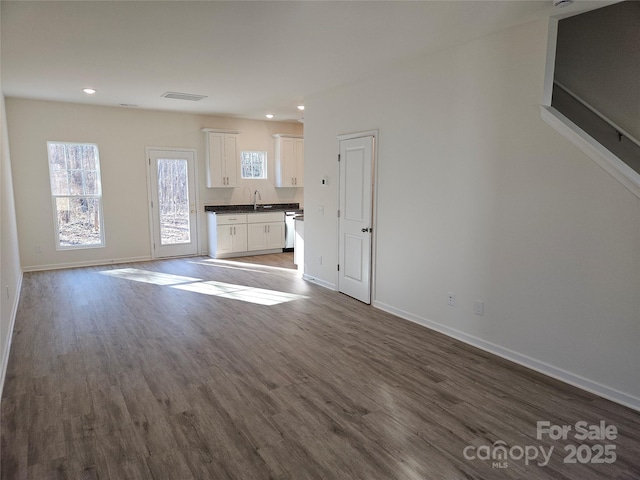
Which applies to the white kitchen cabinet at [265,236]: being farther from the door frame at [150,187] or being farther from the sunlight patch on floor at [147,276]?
the sunlight patch on floor at [147,276]

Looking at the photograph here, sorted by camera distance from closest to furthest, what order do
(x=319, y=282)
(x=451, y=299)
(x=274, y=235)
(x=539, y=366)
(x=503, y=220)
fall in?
1. (x=539, y=366)
2. (x=503, y=220)
3. (x=451, y=299)
4. (x=319, y=282)
5. (x=274, y=235)

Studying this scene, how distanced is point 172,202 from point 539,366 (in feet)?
21.7

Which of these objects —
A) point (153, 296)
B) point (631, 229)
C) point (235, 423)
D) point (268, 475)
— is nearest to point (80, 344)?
point (153, 296)

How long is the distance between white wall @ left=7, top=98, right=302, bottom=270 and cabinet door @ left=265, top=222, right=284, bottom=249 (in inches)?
32.0

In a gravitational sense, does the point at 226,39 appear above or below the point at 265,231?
above

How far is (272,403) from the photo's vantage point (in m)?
2.76

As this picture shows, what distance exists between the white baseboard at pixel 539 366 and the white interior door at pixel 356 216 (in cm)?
88

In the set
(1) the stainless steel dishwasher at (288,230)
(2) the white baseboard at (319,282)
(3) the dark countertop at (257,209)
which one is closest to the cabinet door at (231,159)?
(3) the dark countertop at (257,209)

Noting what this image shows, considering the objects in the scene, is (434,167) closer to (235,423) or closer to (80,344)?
(235,423)

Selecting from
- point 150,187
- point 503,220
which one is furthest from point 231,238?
point 503,220

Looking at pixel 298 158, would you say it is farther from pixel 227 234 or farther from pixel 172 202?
pixel 172 202

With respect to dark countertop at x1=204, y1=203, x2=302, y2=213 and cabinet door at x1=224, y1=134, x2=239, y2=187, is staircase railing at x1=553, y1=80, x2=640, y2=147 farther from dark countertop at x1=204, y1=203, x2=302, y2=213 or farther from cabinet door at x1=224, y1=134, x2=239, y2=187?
cabinet door at x1=224, y1=134, x2=239, y2=187

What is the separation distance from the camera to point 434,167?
3.96 meters

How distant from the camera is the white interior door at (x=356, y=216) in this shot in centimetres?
480
